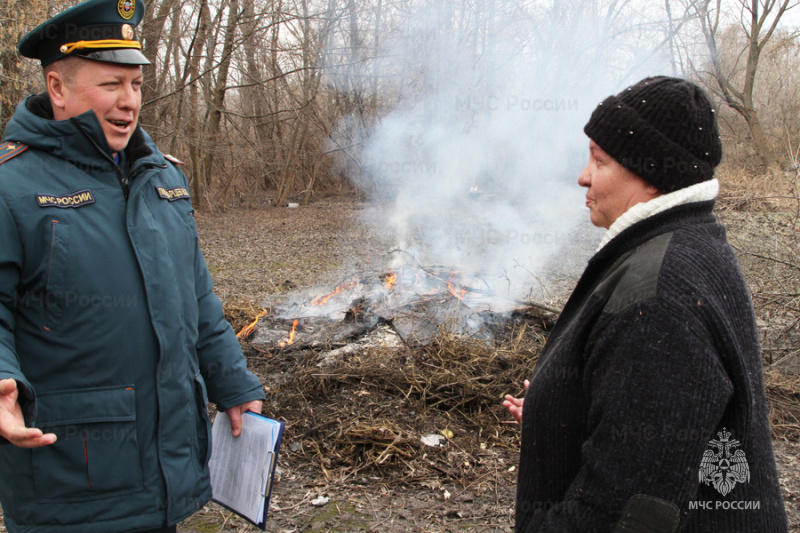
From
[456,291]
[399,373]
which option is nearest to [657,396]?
[399,373]

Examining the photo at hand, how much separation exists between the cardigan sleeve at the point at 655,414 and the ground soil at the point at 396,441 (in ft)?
6.77

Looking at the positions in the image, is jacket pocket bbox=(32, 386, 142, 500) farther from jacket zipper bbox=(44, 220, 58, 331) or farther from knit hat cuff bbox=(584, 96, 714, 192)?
knit hat cuff bbox=(584, 96, 714, 192)

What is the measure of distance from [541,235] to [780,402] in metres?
6.23

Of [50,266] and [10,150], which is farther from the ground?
[10,150]

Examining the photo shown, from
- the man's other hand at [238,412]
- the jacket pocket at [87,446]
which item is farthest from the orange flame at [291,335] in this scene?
the jacket pocket at [87,446]

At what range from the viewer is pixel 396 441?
3719mm

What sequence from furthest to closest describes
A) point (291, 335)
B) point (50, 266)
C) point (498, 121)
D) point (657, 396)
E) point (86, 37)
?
1. point (498, 121)
2. point (291, 335)
3. point (86, 37)
4. point (50, 266)
5. point (657, 396)

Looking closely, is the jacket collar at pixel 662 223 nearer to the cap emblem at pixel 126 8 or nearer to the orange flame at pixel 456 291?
the cap emblem at pixel 126 8

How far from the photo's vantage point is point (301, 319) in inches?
240

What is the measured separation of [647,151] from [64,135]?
169cm

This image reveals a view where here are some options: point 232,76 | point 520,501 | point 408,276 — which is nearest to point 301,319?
point 408,276

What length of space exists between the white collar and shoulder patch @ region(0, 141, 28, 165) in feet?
5.76

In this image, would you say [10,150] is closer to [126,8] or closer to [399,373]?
[126,8]

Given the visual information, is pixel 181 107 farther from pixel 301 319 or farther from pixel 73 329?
pixel 73 329
